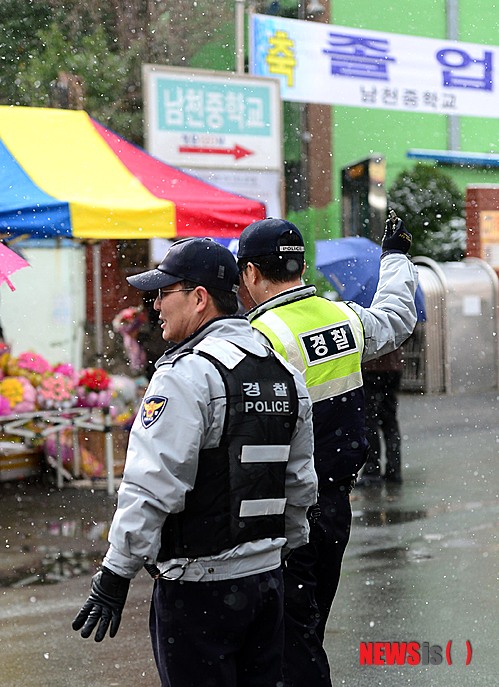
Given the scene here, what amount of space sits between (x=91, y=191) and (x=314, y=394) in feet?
15.8

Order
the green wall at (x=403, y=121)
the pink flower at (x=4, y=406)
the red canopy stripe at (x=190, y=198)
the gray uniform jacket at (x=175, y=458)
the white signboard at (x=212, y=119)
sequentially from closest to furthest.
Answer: the gray uniform jacket at (x=175, y=458)
the red canopy stripe at (x=190, y=198)
the pink flower at (x=4, y=406)
the white signboard at (x=212, y=119)
the green wall at (x=403, y=121)

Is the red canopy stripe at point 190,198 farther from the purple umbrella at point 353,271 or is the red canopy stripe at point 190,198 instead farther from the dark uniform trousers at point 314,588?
the dark uniform trousers at point 314,588

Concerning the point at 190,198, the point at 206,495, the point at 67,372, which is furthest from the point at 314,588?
the point at 67,372

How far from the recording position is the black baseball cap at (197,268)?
10.2 ft

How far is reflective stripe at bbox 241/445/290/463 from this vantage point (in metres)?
2.99

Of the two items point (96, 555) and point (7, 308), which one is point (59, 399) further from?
point (7, 308)

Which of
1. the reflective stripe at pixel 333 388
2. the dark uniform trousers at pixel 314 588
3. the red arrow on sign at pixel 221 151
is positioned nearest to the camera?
the dark uniform trousers at pixel 314 588

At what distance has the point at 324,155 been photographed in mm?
21391

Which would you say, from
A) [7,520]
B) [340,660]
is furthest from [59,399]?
[340,660]

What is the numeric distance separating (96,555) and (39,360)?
112 inches

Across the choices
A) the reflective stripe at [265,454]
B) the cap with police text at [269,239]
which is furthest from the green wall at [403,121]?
the reflective stripe at [265,454]

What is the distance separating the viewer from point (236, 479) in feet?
9.74

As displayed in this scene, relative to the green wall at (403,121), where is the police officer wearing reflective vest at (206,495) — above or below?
below

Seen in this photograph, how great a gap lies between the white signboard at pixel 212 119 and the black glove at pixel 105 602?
892cm
